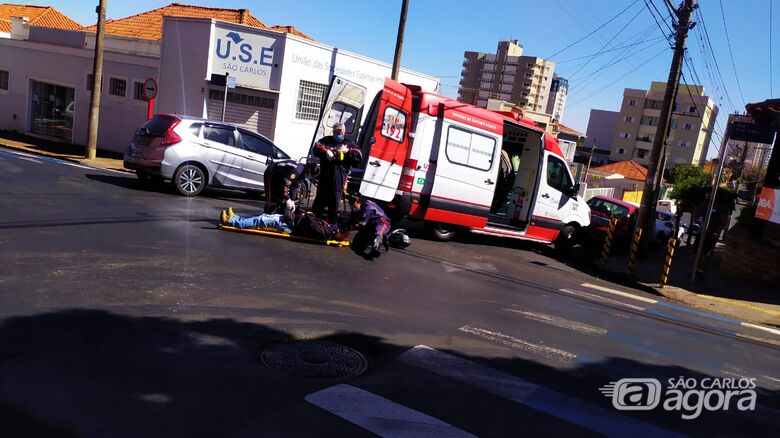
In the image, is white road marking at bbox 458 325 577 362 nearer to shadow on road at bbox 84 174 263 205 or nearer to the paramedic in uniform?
the paramedic in uniform

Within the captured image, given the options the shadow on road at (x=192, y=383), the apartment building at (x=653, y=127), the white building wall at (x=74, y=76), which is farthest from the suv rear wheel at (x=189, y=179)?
the apartment building at (x=653, y=127)

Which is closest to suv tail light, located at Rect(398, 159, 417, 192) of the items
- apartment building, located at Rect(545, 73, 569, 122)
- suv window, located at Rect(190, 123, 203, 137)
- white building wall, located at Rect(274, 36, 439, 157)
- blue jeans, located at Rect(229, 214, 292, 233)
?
blue jeans, located at Rect(229, 214, 292, 233)

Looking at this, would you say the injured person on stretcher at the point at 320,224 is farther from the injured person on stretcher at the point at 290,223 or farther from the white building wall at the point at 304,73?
the white building wall at the point at 304,73

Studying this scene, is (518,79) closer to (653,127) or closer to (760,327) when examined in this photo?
(653,127)

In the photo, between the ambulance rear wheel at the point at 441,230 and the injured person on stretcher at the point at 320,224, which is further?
the ambulance rear wheel at the point at 441,230

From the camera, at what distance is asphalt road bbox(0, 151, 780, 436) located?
395 cm

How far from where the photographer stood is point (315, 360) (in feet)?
16.1

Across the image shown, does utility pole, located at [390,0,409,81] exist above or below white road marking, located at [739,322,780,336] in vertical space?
above

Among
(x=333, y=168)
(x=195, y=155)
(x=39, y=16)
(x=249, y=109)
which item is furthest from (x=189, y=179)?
(x=39, y=16)

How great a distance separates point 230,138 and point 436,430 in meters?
10.2

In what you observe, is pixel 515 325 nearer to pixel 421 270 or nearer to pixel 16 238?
pixel 421 270

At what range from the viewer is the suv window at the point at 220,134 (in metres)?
12.5

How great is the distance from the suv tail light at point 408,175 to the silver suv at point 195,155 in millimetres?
3553
